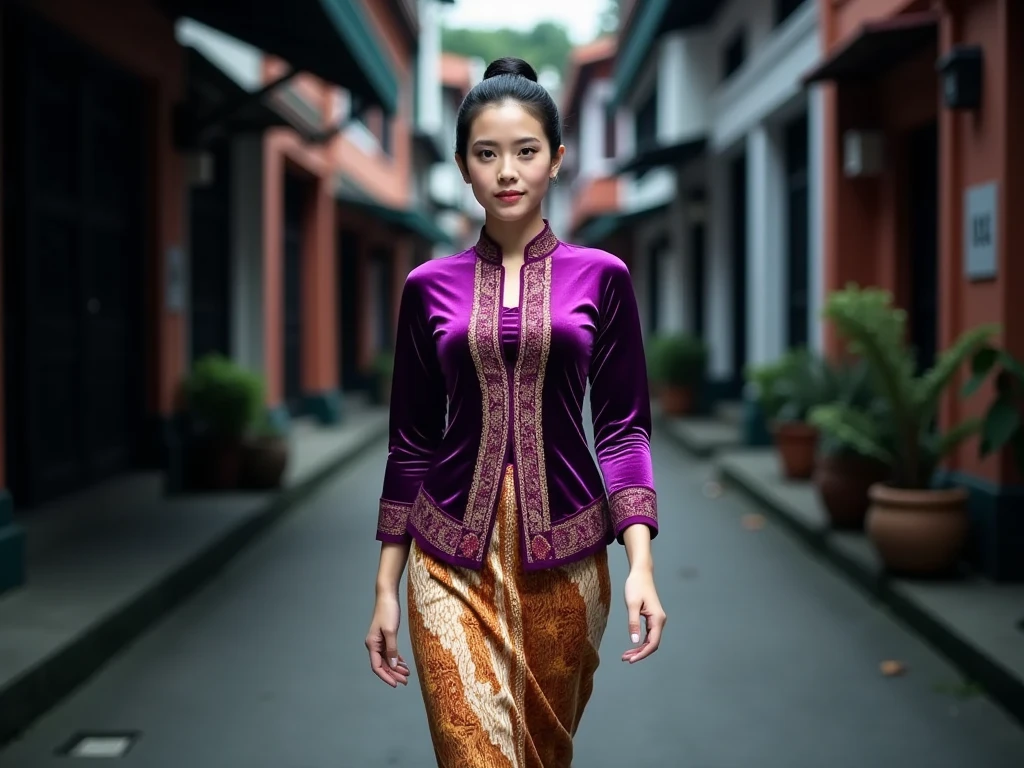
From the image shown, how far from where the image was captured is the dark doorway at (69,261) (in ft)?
25.8

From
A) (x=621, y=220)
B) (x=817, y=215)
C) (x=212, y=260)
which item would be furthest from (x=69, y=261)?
(x=621, y=220)

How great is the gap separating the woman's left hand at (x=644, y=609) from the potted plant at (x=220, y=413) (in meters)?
→ 7.54

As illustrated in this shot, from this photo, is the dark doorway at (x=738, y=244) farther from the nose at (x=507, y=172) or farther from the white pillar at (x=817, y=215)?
the nose at (x=507, y=172)

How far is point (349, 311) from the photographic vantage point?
22.1 meters

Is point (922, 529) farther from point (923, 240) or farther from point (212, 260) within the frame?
point (212, 260)

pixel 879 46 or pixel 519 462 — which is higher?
pixel 879 46

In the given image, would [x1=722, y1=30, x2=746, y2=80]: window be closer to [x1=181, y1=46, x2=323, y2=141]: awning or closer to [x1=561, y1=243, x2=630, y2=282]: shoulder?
[x1=181, y1=46, x2=323, y2=141]: awning

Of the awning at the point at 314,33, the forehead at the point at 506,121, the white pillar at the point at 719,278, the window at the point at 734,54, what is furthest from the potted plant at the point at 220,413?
the white pillar at the point at 719,278

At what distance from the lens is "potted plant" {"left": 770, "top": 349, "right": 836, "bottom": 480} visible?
968 centimetres

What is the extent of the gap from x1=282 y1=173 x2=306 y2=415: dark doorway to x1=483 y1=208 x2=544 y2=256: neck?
44.0 feet

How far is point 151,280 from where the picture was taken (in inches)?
404

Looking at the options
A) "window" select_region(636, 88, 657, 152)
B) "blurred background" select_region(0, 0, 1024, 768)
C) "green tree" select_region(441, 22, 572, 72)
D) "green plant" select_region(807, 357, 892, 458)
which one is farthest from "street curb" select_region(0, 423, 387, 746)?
"green tree" select_region(441, 22, 572, 72)

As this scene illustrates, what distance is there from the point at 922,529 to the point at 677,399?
1138 cm

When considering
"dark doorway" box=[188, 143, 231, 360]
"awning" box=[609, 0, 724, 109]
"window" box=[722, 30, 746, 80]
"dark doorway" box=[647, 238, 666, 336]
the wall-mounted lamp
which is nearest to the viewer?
the wall-mounted lamp
